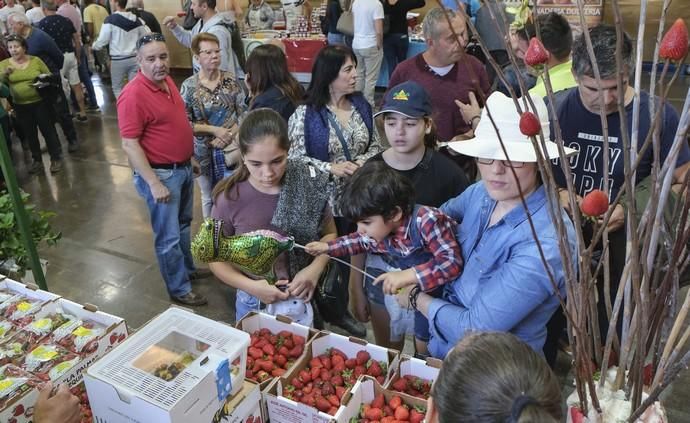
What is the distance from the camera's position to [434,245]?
5.43 ft

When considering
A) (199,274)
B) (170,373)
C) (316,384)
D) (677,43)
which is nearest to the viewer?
(677,43)

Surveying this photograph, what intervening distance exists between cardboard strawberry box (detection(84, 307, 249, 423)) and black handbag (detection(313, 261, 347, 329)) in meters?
0.69

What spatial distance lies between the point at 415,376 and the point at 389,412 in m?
0.16

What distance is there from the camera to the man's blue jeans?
291cm

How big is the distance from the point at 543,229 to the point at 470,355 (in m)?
0.52

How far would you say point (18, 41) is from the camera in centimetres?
481

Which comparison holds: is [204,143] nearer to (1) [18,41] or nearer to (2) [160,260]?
(2) [160,260]

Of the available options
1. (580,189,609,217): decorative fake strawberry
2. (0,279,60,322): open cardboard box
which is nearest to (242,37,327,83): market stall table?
(0,279,60,322): open cardboard box

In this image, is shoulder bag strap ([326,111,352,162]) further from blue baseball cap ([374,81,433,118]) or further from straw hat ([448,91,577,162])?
straw hat ([448,91,577,162])

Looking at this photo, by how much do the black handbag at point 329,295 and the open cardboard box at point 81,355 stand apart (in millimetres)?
738

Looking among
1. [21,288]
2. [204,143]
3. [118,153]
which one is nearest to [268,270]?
[21,288]

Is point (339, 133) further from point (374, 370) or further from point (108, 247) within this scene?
point (108, 247)

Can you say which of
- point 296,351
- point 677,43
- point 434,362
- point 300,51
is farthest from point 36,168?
point 677,43

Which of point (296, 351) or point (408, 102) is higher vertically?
point (408, 102)
